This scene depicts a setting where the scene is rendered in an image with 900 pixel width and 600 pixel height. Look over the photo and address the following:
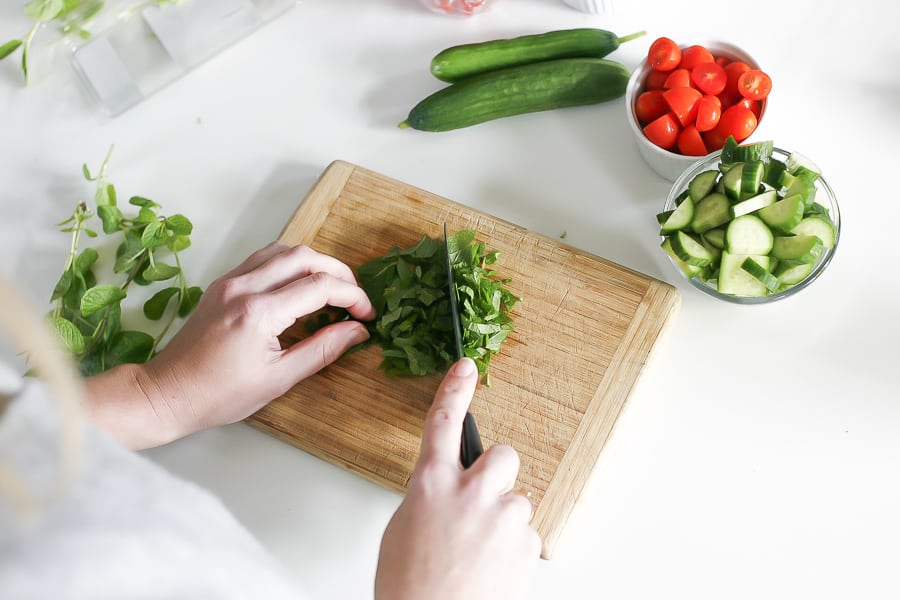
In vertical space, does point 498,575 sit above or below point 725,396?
above

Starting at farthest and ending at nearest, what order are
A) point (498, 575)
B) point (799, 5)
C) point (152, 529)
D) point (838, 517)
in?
point (799, 5) → point (838, 517) → point (498, 575) → point (152, 529)

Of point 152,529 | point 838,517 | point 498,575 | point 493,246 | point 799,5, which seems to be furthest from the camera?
point 799,5

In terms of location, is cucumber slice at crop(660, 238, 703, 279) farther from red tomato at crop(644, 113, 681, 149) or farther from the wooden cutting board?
red tomato at crop(644, 113, 681, 149)

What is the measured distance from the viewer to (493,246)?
1.39 meters

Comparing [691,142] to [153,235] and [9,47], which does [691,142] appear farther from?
[9,47]

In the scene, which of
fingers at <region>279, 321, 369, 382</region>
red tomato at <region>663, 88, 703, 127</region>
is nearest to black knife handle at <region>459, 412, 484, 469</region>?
fingers at <region>279, 321, 369, 382</region>

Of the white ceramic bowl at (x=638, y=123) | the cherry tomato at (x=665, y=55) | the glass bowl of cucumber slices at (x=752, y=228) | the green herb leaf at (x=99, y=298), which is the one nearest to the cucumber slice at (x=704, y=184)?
the glass bowl of cucumber slices at (x=752, y=228)

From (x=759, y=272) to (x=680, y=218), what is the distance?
142 millimetres

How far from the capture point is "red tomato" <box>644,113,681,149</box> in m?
1.33

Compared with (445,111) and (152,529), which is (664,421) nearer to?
(445,111)

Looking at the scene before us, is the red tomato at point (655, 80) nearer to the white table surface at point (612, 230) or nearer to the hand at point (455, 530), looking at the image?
the white table surface at point (612, 230)

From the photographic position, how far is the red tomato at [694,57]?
1.35 metres

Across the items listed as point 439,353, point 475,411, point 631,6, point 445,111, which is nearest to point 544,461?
point 475,411

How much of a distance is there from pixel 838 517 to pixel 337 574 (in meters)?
0.79
